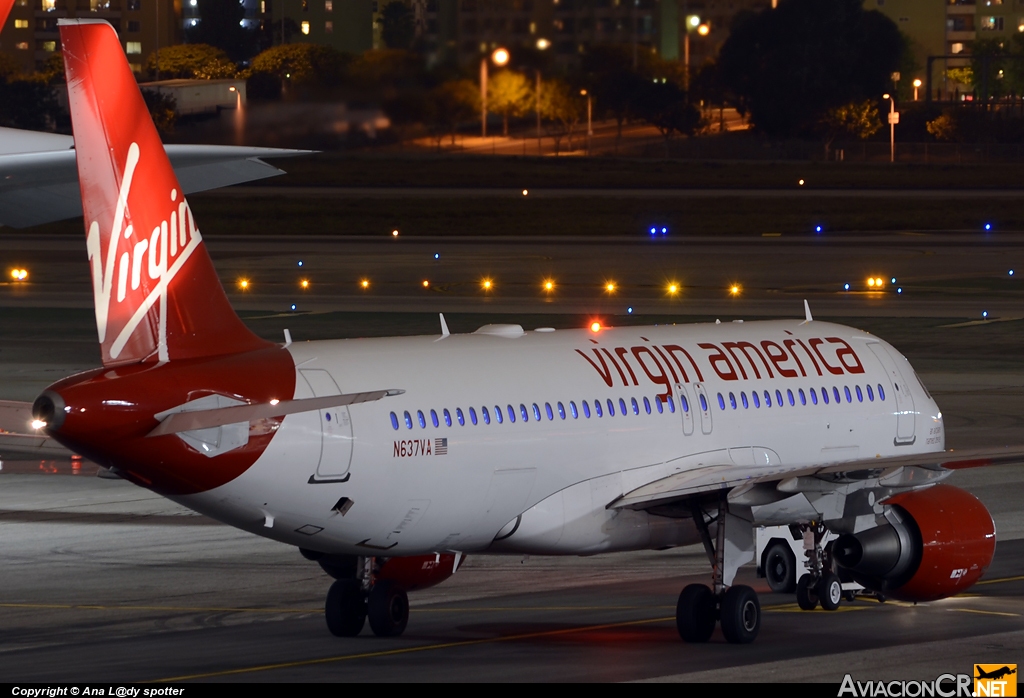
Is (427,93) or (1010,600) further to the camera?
(427,93)

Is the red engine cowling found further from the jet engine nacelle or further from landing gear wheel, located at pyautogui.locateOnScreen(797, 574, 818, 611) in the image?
the jet engine nacelle

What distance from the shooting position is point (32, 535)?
2942 cm

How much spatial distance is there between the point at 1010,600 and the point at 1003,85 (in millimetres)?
168422

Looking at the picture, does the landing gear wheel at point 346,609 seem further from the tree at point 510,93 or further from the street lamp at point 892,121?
the street lamp at point 892,121

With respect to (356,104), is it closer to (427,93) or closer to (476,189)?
(427,93)

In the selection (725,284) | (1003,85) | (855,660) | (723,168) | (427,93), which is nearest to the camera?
(855,660)

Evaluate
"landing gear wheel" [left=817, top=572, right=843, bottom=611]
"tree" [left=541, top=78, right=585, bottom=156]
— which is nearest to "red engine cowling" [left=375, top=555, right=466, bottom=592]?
"landing gear wheel" [left=817, top=572, right=843, bottom=611]

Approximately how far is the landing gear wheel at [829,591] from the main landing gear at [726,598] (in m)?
1.74

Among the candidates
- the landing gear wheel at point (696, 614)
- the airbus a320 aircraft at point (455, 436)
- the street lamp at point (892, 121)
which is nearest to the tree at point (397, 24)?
the airbus a320 aircraft at point (455, 436)

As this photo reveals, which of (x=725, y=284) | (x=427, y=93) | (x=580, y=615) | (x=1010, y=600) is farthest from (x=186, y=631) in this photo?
(x=725, y=284)

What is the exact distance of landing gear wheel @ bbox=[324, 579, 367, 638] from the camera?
72.9 feet

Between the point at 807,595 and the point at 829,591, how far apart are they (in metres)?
0.44

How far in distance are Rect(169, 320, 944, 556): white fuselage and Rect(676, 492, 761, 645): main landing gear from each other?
1342 millimetres

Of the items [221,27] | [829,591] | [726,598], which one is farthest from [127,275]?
Answer: [221,27]
